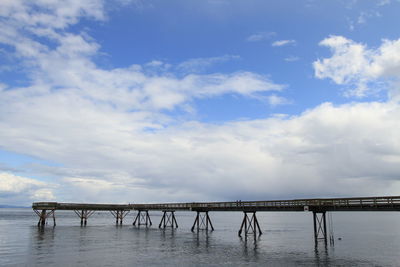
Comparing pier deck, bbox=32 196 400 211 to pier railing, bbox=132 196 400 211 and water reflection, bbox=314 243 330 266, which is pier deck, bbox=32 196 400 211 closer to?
pier railing, bbox=132 196 400 211

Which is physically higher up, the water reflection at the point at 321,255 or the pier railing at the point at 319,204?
the pier railing at the point at 319,204

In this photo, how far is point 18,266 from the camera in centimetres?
2506

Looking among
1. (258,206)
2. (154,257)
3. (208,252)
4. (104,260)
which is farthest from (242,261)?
(258,206)

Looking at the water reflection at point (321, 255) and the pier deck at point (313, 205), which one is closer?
the water reflection at point (321, 255)

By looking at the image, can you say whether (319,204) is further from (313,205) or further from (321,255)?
(321,255)

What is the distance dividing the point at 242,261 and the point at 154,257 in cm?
830

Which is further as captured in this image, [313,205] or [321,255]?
[313,205]

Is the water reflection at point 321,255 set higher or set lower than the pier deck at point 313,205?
lower

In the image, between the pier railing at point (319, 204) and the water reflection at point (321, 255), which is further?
the pier railing at point (319, 204)

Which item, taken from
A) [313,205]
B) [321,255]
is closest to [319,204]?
[313,205]

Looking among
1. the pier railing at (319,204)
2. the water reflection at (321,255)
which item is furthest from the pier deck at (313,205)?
the water reflection at (321,255)

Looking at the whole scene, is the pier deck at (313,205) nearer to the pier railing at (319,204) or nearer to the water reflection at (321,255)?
the pier railing at (319,204)

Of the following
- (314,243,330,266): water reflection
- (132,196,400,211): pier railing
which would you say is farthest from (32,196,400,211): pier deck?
(314,243,330,266): water reflection

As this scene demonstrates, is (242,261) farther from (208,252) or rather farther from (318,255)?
(318,255)
